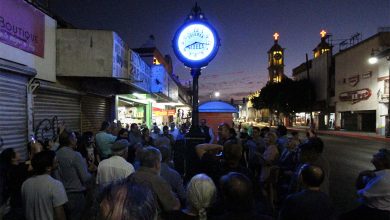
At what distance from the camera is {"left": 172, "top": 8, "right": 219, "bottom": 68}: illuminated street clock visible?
21.0 feet

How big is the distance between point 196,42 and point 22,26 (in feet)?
16.3

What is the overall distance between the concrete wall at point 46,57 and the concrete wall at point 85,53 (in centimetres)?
22

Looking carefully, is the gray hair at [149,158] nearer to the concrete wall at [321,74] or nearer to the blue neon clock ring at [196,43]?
the blue neon clock ring at [196,43]

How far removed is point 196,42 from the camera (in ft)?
21.1

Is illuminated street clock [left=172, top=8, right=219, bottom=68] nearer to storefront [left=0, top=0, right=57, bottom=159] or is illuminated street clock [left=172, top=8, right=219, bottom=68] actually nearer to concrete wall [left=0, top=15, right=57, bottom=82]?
storefront [left=0, top=0, right=57, bottom=159]

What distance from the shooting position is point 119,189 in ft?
4.54

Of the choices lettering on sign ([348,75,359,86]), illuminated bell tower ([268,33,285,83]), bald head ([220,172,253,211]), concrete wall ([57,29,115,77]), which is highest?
illuminated bell tower ([268,33,285,83])

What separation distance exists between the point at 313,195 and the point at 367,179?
77.3 inches

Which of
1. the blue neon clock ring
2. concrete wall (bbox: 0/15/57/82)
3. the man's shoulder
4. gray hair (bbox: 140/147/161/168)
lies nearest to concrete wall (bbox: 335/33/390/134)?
concrete wall (bbox: 0/15/57/82)

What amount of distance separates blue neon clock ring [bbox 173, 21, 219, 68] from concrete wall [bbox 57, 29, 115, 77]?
17.5 feet

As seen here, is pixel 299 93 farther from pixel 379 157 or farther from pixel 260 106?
pixel 379 157

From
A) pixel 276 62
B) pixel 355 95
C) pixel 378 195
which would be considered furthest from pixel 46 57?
pixel 276 62

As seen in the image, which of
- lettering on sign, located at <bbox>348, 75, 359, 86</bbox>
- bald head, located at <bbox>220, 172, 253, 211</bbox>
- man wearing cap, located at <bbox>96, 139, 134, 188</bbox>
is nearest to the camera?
bald head, located at <bbox>220, 172, 253, 211</bbox>

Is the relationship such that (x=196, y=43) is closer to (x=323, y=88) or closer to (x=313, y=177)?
(x=313, y=177)
